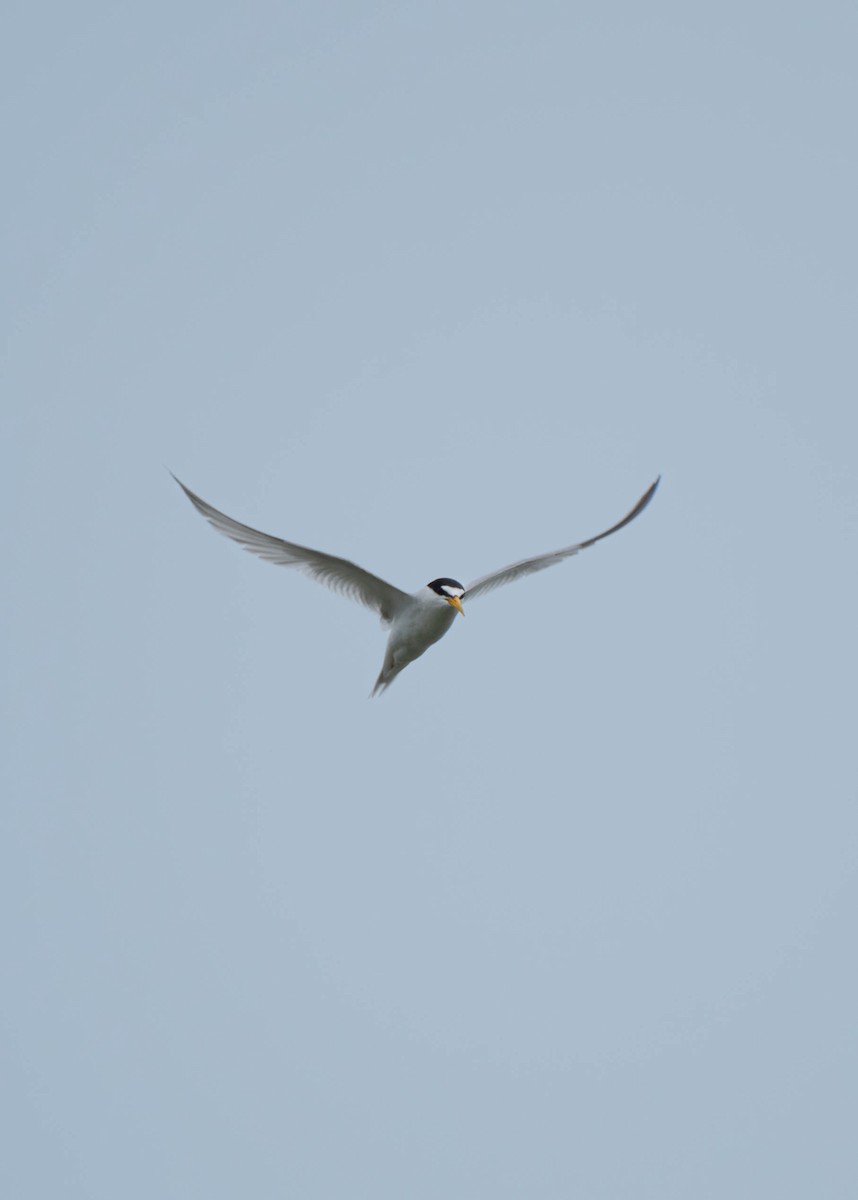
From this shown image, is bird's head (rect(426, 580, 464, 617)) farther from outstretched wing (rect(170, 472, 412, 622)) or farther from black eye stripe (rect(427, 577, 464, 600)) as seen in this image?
outstretched wing (rect(170, 472, 412, 622))

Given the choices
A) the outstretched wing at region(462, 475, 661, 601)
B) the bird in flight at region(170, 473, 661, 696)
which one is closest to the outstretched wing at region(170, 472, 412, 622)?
the bird in flight at region(170, 473, 661, 696)

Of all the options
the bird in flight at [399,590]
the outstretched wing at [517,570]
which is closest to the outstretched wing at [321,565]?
the bird in flight at [399,590]

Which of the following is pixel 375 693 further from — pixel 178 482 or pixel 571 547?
pixel 178 482

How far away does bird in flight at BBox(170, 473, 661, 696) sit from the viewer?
47.1 ft

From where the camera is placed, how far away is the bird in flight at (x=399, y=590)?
14344 mm

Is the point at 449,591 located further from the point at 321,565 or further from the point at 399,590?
the point at 321,565

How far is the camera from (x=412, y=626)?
15.1 m

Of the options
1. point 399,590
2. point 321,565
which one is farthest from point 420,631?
point 321,565

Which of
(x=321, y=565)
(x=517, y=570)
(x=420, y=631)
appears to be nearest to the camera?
(x=321, y=565)

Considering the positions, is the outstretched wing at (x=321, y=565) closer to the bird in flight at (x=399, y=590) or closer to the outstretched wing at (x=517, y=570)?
the bird in flight at (x=399, y=590)

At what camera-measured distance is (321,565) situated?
583 inches

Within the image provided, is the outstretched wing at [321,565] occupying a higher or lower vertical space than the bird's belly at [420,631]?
higher

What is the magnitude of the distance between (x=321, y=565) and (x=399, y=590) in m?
0.84

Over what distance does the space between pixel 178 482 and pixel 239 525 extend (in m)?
1.47
